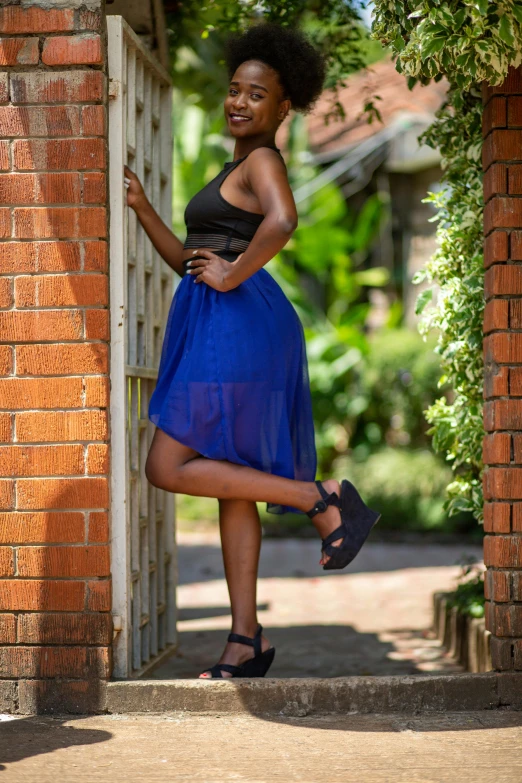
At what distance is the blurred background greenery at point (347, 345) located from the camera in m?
10.1

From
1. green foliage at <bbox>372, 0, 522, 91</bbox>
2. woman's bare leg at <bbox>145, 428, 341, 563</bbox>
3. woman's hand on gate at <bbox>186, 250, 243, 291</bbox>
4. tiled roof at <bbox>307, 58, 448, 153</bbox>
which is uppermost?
tiled roof at <bbox>307, 58, 448, 153</bbox>

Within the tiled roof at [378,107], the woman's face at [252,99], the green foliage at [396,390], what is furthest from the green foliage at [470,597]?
the tiled roof at [378,107]

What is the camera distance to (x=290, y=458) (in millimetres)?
3420

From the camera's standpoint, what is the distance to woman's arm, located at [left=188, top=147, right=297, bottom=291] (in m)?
3.22

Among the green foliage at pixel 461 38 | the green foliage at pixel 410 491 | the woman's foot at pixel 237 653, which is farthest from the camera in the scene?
the green foliage at pixel 410 491

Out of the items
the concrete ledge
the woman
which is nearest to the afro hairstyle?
the woman

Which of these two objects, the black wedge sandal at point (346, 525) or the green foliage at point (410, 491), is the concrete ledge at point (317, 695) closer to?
the black wedge sandal at point (346, 525)

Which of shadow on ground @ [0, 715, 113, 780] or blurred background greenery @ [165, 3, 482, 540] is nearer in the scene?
shadow on ground @ [0, 715, 113, 780]

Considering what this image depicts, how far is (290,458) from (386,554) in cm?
581

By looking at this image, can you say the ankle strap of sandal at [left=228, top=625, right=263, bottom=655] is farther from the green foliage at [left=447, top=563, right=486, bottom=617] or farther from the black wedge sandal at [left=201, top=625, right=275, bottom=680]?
the green foliage at [left=447, top=563, right=486, bottom=617]

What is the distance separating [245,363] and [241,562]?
0.72 m

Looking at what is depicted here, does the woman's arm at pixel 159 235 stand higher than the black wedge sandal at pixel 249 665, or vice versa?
the woman's arm at pixel 159 235

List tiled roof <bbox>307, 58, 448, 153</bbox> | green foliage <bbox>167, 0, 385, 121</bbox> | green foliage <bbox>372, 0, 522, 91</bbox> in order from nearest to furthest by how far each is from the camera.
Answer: green foliage <bbox>372, 0, 522, 91</bbox> < green foliage <bbox>167, 0, 385, 121</bbox> < tiled roof <bbox>307, 58, 448, 153</bbox>

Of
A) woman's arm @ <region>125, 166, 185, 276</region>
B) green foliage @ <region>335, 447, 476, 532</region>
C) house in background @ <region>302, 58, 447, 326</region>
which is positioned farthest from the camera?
house in background @ <region>302, 58, 447, 326</region>
